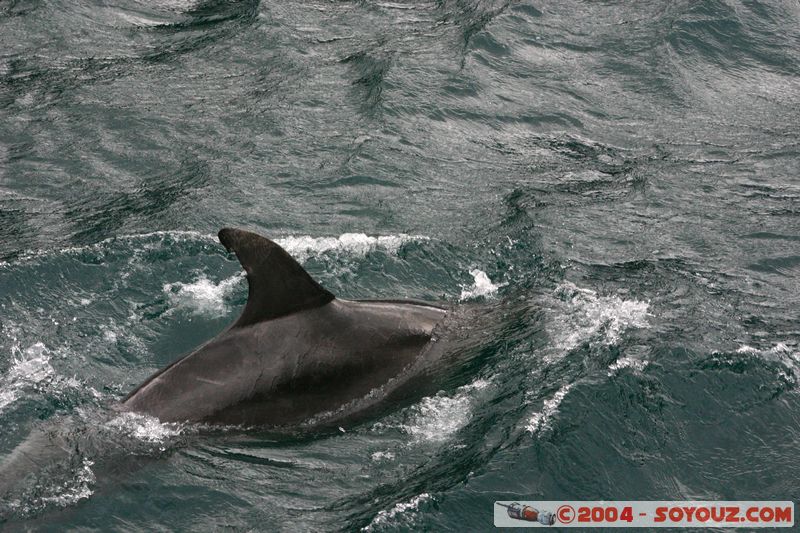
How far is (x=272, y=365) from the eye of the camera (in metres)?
9.45

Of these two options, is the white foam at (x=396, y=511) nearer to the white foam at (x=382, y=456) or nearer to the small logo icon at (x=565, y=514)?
the white foam at (x=382, y=456)

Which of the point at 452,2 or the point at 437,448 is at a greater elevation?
the point at 452,2

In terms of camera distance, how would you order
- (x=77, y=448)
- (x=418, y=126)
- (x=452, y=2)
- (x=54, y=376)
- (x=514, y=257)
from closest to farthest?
(x=77, y=448) < (x=54, y=376) < (x=514, y=257) < (x=418, y=126) < (x=452, y=2)

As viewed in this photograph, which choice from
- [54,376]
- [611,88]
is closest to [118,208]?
[54,376]

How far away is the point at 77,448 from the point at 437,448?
3.19 metres

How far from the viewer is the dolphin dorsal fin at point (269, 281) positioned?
30.5ft

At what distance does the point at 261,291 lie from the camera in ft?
31.0

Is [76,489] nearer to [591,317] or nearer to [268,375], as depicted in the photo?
[268,375]

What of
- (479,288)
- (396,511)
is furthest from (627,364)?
(396,511)

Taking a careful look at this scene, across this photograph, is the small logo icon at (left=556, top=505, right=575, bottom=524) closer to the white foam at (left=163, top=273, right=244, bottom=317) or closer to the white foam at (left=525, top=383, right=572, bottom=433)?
the white foam at (left=525, top=383, right=572, bottom=433)

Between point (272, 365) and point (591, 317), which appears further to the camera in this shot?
point (591, 317)

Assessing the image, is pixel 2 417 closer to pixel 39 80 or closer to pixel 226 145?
pixel 226 145

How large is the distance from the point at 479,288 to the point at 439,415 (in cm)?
289

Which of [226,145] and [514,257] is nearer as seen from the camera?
[514,257]
